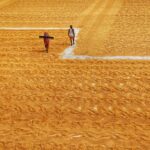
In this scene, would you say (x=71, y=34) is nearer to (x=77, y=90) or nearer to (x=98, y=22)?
(x=98, y=22)

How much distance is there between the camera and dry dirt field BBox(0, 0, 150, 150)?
11.3 meters

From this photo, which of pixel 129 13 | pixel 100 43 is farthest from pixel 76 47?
pixel 129 13

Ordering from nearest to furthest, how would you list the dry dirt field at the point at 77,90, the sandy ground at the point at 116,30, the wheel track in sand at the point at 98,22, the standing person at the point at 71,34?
the dry dirt field at the point at 77,90
the sandy ground at the point at 116,30
the standing person at the point at 71,34
the wheel track in sand at the point at 98,22

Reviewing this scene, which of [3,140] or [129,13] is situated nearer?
[3,140]

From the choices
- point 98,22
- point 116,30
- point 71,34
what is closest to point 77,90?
point 71,34

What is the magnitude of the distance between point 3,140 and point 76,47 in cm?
840

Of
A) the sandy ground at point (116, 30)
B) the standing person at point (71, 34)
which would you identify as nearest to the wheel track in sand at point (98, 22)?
the sandy ground at point (116, 30)

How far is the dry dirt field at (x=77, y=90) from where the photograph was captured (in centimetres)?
1129

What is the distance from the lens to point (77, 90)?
14219mm

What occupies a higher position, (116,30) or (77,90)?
(116,30)

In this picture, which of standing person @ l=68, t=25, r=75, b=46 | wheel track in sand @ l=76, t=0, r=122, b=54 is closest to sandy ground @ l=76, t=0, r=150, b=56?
wheel track in sand @ l=76, t=0, r=122, b=54

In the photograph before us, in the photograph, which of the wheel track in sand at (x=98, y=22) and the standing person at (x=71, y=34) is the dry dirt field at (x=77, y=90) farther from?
the standing person at (x=71, y=34)

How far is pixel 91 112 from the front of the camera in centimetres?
1262

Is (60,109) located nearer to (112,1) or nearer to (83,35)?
(83,35)
